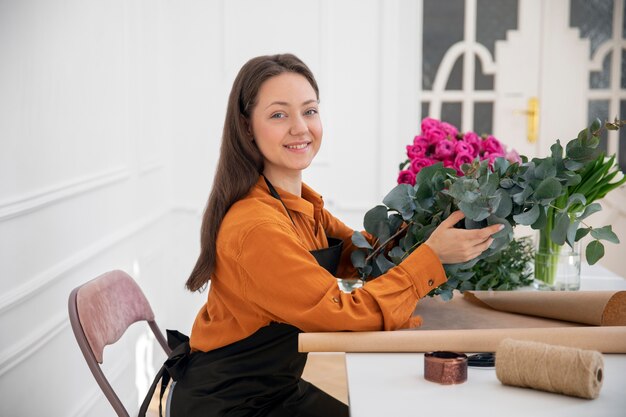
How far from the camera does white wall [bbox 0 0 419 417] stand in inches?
88.6

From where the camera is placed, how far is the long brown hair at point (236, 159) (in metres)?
1.80

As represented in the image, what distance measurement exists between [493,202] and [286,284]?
0.43 m

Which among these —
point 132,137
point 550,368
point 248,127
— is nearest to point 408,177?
point 248,127

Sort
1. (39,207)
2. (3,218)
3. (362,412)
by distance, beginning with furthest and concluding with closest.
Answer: (39,207) < (3,218) < (362,412)

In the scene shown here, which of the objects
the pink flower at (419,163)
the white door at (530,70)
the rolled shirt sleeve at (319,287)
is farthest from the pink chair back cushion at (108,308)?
the white door at (530,70)

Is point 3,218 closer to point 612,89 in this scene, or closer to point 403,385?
point 403,385

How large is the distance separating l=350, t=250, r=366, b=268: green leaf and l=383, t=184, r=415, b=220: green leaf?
0.66 ft

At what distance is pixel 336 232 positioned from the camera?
6.94 feet

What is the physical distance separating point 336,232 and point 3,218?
87 cm

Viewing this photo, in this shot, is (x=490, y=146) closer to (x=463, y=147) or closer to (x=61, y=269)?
(x=463, y=147)

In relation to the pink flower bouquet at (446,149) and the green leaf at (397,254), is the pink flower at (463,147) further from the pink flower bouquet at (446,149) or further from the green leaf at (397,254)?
the green leaf at (397,254)

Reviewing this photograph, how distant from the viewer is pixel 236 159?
1.87 metres

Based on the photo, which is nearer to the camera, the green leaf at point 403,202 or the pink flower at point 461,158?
the green leaf at point 403,202

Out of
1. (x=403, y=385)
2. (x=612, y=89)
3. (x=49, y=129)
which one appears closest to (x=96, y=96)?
(x=49, y=129)
